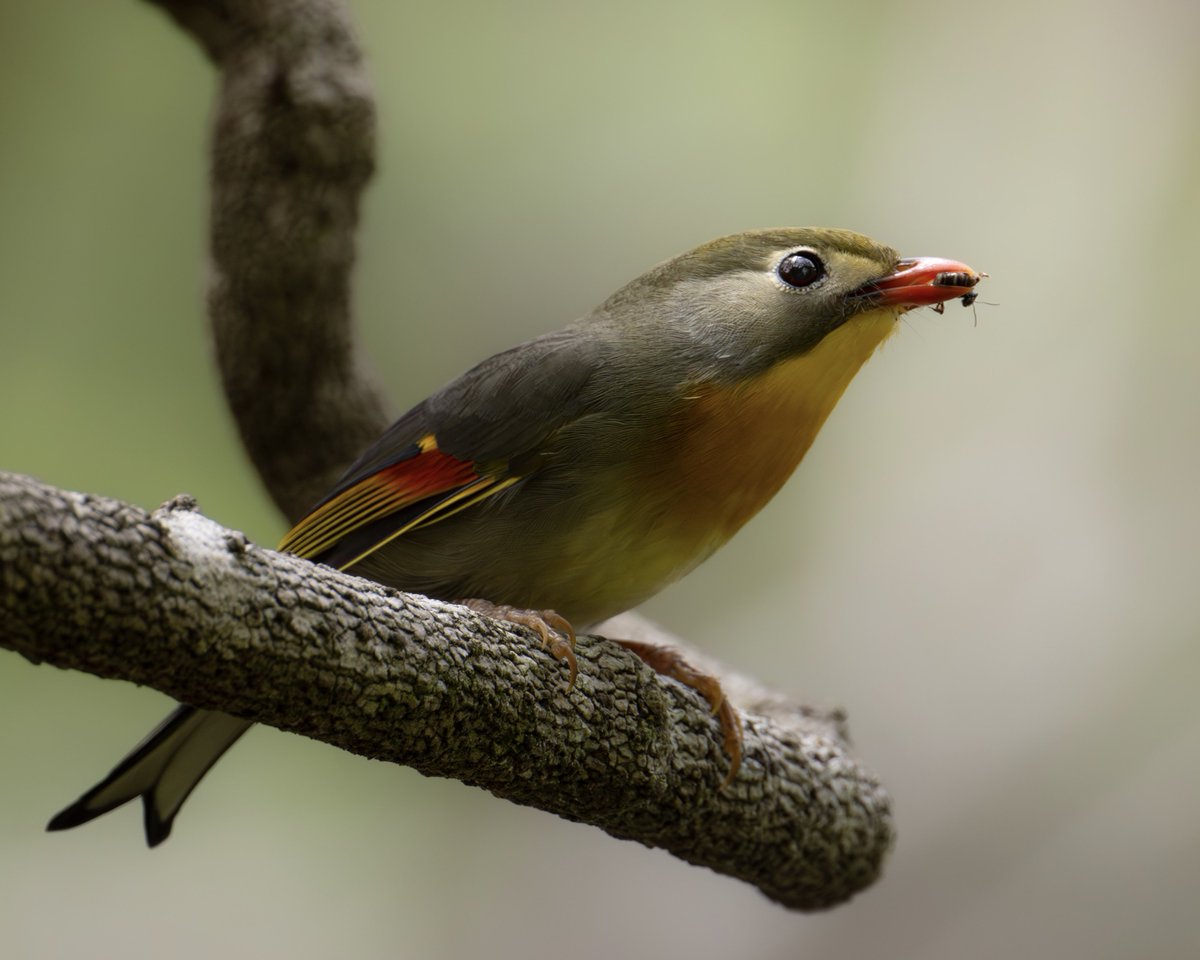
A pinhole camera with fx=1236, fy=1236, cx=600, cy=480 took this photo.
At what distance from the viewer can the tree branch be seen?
5.01ft

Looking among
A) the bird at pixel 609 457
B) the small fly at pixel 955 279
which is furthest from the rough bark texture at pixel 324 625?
the small fly at pixel 955 279

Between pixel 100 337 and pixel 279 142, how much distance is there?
5.91 feet

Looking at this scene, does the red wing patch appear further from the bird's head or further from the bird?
the bird's head

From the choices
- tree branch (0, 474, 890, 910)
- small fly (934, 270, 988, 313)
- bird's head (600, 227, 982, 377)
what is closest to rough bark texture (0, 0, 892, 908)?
tree branch (0, 474, 890, 910)

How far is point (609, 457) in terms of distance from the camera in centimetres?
244

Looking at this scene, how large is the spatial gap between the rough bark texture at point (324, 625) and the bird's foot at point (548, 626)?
1.3 inches

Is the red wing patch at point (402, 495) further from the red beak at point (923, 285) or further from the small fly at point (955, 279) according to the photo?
the small fly at point (955, 279)

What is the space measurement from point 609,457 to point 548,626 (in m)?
0.37

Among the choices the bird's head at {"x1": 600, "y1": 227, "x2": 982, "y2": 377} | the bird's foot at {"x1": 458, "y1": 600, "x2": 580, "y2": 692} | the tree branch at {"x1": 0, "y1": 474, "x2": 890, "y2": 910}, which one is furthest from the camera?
the bird's head at {"x1": 600, "y1": 227, "x2": 982, "y2": 377}

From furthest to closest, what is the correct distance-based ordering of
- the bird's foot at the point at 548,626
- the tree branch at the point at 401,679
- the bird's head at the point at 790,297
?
the bird's head at the point at 790,297 → the bird's foot at the point at 548,626 → the tree branch at the point at 401,679

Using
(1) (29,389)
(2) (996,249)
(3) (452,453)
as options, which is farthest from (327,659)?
(2) (996,249)

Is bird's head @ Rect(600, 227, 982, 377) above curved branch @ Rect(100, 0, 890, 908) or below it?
above

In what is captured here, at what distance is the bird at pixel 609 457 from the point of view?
2.45 metres

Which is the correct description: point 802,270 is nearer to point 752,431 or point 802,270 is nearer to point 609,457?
point 752,431
